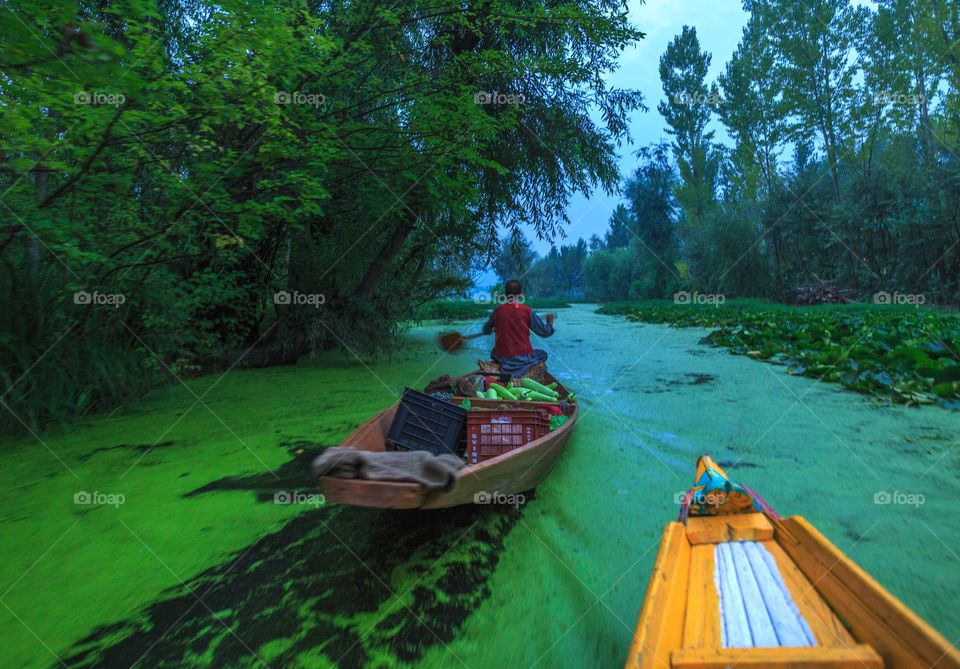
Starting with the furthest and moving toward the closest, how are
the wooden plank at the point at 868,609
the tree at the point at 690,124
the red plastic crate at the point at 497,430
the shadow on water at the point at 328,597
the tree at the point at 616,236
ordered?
the tree at the point at 616,236 < the tree at the point at 690,124 < the red plastic crate at the point at 497,430 < the shadow on water at the point at 328,597 < the wooden plank at the point at 868,609

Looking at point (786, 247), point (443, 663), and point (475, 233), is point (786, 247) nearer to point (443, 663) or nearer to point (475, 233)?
point (475, 233)

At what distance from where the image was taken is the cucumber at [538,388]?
514 cm

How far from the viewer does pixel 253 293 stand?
850 centimetres

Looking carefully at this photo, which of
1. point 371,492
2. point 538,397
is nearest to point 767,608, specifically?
point 371,492

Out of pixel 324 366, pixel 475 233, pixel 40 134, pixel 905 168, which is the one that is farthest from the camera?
pixel 905 168

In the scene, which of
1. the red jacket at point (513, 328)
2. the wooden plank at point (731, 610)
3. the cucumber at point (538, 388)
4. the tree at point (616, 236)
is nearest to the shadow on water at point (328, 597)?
the wooden plank at point (731, 610)

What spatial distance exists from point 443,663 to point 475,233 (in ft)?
30.4

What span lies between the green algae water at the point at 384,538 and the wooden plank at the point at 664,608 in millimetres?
502

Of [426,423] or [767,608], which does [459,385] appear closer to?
[426,423]

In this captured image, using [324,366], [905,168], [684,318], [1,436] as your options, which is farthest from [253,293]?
[905,168]

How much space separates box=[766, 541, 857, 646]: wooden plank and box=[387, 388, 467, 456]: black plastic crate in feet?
7.54

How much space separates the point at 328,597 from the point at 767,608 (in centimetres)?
194

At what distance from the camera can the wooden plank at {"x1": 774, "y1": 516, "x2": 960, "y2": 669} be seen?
1202mm

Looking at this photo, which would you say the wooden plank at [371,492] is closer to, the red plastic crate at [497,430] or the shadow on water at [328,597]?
the shadow on water at [328,597]
